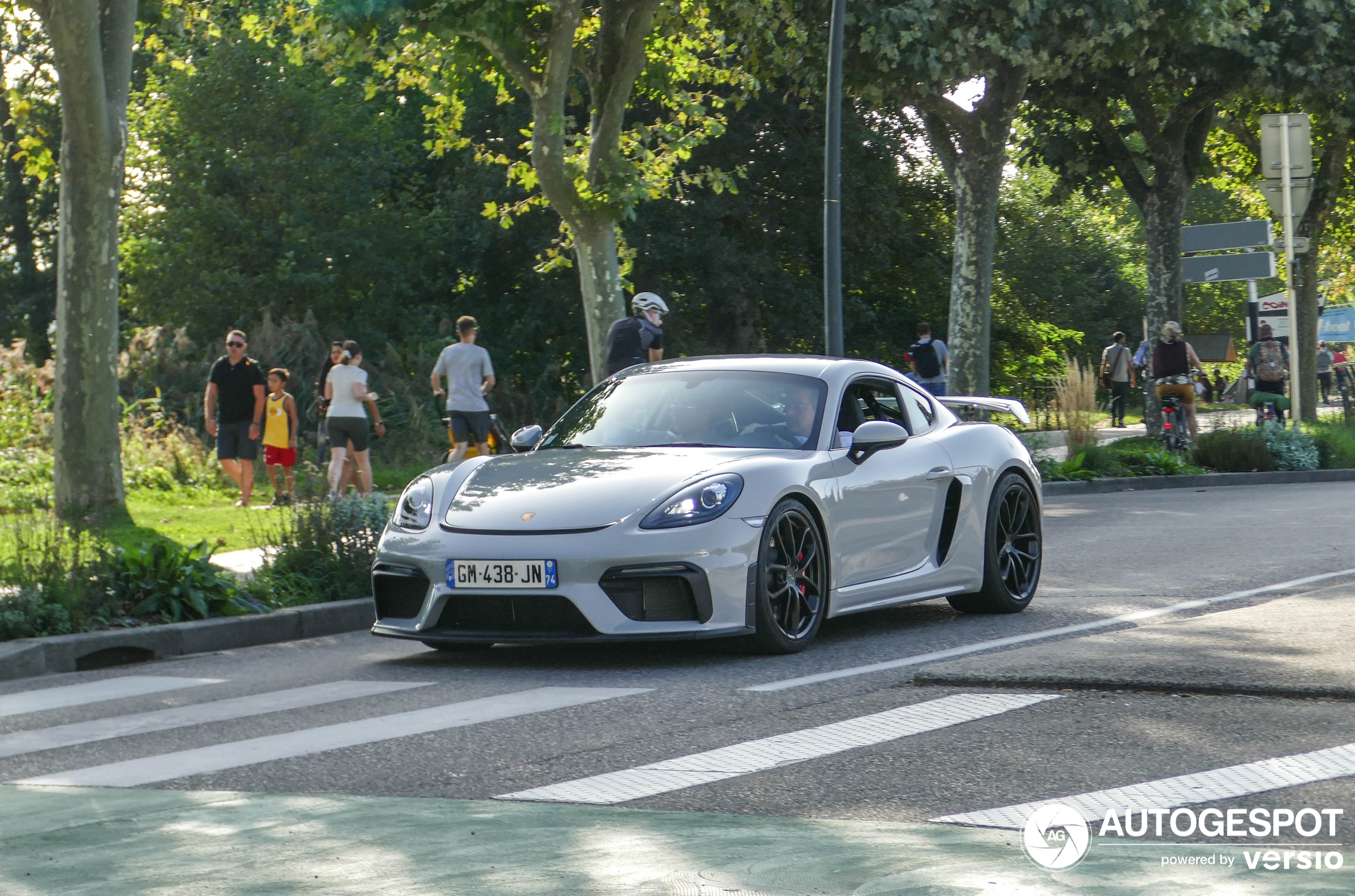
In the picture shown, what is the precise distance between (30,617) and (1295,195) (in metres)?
19.2

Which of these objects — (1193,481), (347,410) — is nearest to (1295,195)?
(1193,481)

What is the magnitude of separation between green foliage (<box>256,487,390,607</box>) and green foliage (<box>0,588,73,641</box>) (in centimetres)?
141

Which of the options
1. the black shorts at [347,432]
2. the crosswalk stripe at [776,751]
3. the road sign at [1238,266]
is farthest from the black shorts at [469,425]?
the crosswalk stripe at [776,751]

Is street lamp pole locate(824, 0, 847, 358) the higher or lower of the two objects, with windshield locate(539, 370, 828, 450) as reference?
higher

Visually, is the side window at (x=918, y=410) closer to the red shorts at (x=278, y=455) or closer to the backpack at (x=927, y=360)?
the red shorts at (x=278, y=455)

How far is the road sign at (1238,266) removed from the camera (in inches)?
938

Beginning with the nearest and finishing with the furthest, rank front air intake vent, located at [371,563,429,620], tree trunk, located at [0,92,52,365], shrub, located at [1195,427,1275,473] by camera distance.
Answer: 1. front air intake vent, located at [371,563,429,620]
2. shrub, located at [1195,427,1275,473]
3. tree trunk, located at [0,92,52,365]

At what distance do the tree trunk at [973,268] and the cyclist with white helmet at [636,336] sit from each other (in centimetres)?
831

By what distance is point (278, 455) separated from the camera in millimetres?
18344

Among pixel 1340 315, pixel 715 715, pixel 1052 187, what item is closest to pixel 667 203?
pixel 1052 187

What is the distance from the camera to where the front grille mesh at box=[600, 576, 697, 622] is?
7.71 meters

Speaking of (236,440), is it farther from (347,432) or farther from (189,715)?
(189,715)

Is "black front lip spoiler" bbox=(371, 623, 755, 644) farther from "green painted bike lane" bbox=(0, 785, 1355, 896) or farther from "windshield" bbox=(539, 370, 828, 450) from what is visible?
"green painted bike lane" bbox=(0, 785, 1355, 896)

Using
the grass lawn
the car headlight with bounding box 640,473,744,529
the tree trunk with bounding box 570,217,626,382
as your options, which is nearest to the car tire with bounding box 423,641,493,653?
the car headlight with bounding box 640,473,744,529
